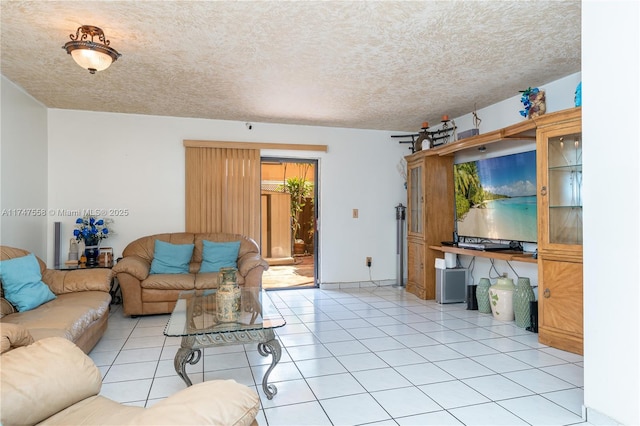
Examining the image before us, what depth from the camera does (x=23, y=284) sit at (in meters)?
2.87

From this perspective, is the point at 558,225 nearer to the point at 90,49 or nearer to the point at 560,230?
the point at 560,230

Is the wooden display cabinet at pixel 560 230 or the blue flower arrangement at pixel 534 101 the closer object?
the wooden display cabinet at pixel 560 230

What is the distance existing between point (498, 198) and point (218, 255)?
11.4 feet

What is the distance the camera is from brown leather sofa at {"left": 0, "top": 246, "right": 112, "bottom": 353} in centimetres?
248

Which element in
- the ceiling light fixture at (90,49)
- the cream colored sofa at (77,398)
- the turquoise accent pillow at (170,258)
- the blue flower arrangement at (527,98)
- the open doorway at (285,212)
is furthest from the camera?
the open doorway at (285,212)

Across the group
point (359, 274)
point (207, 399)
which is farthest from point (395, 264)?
point (207, 399)

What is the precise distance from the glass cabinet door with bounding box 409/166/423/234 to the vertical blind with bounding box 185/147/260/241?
228cm

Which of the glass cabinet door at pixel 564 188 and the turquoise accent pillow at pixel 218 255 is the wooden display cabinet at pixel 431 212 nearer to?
the glass cabinet door at pixel 564 188

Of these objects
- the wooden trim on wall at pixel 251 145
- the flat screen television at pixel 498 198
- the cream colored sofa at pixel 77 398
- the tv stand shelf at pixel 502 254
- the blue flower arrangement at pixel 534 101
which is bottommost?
the cream colored sofa at pixel 77 398

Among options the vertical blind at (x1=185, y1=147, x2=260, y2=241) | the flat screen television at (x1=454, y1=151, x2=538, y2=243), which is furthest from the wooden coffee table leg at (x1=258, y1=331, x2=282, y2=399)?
the vertical blind at (x1=185, y1=147, x2=260, y2=241)

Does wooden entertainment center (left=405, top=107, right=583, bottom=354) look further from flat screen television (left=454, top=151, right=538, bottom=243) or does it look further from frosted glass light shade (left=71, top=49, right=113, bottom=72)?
frosted glass light shade (left=71, top=49, right=113, bottom=72)

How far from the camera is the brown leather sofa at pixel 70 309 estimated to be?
2.48 m

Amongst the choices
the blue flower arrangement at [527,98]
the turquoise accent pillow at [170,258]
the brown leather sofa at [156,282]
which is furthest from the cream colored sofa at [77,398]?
the blue flower arrangement at [527,98]
